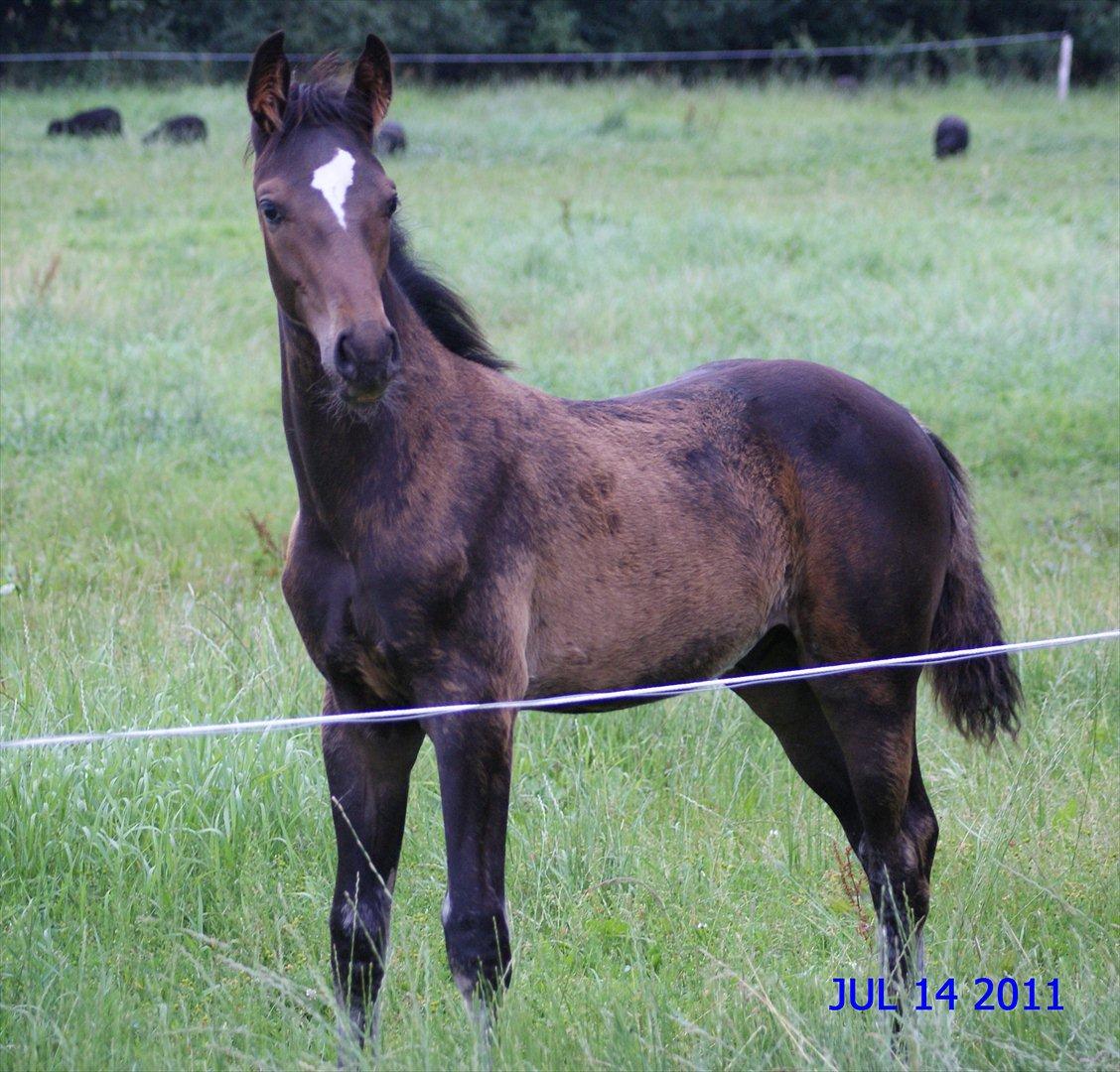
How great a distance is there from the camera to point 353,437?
10.6 feet

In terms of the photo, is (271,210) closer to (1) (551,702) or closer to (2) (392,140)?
(1) (551,702)

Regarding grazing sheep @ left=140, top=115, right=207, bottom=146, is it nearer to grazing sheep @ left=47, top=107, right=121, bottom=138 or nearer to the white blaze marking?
grazing sheep @ left=47, top=107, right=121, bottom=138

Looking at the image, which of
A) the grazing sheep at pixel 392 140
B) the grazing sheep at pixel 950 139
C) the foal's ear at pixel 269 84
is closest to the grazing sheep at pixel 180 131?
the grazing sheep at pixel 392 140

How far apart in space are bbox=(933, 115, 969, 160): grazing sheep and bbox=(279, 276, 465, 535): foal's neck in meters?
20.9

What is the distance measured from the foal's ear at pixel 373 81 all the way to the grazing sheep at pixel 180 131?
786 inches

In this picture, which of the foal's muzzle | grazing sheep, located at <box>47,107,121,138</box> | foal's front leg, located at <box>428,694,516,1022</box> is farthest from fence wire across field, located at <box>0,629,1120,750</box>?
grazing sheep, located at <box>47,107,121,138</box>

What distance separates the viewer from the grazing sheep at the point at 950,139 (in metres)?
22.2

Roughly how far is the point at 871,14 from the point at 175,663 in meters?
37.2

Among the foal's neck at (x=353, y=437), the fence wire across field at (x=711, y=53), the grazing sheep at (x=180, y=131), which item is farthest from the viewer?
the fence wire across field at (x=711, y=53)

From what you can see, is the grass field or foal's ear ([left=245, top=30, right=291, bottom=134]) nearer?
foal's ear ([left=245, top=30, right=291, bottom=134])

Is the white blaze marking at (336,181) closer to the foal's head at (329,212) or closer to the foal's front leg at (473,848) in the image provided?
the foal's head at (329,212)

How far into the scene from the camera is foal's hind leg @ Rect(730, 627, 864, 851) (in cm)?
406

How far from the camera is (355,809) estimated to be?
11.2 feet

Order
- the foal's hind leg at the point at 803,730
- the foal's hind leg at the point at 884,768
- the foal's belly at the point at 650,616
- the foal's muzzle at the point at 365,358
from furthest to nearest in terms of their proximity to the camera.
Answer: the foal's hind leg at the point at 803,730
the foal's hind leg at the point at 884,768
the foal's belly at the point at 650,616
the foal's muzzle at the point at 365,358
